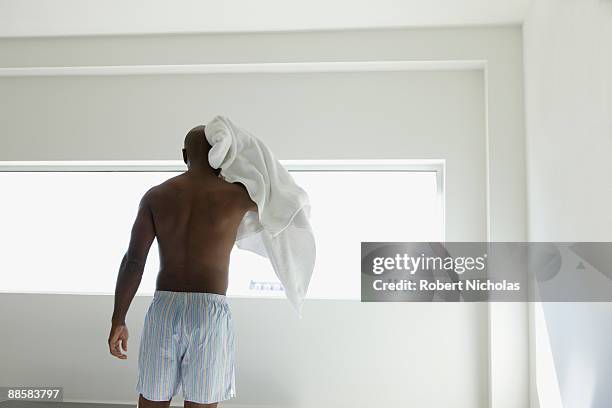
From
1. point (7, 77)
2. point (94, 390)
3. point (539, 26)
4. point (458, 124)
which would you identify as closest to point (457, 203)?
point (458, 124)

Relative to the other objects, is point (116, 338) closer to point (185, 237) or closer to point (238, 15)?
point (185, 237)

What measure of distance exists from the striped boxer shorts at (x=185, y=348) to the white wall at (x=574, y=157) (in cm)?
121

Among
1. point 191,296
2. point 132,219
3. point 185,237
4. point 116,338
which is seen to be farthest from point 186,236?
point 132,219

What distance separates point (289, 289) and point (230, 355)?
353 mm

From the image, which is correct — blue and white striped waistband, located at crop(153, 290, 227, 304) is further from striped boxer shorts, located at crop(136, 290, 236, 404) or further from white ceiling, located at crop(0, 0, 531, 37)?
white ceiling, located at crop(0, 0, 531, 37)

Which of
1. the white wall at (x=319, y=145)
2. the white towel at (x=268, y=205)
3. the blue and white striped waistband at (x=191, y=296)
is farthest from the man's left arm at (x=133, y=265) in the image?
the white wall at (x=319, y=145)

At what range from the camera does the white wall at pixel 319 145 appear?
3.16m

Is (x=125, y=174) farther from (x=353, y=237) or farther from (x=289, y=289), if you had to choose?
(x=289, y=289)

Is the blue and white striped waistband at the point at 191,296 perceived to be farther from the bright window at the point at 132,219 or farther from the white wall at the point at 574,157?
the bright window at the point at 132,219

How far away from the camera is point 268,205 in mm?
2090

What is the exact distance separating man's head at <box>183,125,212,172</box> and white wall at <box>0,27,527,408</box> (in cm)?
134

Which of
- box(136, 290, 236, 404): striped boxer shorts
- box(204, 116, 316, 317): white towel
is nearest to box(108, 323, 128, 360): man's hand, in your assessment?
box(136, 290, 236, 404): striped boxer shorts

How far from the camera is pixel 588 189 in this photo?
82.0 inches

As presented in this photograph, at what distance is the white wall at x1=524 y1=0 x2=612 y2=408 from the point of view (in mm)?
1930
